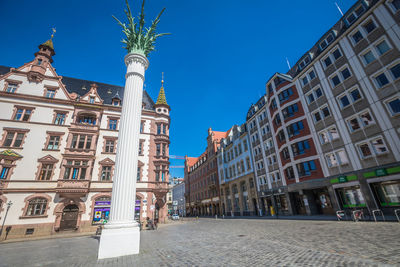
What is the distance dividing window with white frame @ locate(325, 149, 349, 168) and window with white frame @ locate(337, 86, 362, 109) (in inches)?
210

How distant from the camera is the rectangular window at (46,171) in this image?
75.9 feet

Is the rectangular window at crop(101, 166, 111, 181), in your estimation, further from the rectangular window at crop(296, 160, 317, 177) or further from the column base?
the rectangular window at crop(296, 160, 317, 177)

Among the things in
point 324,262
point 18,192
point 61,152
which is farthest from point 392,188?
point 18,192

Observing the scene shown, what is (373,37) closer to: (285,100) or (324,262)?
(285,100)

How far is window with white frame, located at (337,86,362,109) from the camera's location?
65.1ft

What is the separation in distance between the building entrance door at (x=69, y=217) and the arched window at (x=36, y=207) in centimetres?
225

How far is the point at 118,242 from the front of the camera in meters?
8.20

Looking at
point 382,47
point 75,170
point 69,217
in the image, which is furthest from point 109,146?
point 382,47

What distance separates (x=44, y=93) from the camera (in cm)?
2661

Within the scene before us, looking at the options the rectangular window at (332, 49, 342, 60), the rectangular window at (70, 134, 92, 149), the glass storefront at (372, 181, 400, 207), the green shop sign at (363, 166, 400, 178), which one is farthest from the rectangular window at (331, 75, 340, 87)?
the rectangular window at (70, 134, 92, 149)

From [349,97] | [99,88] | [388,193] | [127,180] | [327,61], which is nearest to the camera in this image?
[127,180]

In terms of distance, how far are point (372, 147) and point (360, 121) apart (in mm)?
2865

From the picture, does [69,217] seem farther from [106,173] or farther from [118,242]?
[118,242]

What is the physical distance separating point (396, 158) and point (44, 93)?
41964 millimetres
